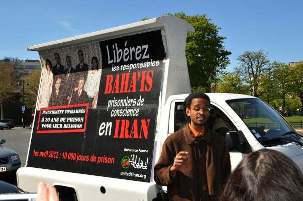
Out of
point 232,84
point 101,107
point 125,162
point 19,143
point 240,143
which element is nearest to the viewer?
point 240,143

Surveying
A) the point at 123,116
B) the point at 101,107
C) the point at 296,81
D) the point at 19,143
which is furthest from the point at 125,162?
the point at 296,81

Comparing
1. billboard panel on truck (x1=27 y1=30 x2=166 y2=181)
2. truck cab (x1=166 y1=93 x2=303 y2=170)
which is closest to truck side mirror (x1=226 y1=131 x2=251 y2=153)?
truck cab (x1=166 y1=93 x2=303 y2=170)

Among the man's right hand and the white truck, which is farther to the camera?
the white truck

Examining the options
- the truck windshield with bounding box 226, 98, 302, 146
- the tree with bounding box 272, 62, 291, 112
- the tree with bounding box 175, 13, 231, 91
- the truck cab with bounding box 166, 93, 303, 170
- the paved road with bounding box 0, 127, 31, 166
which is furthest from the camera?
the tree with bounding box 272, 62, 291, 112

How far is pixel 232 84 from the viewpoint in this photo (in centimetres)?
6881

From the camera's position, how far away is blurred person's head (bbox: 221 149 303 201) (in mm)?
1454

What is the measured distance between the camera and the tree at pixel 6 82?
7262 centimetres

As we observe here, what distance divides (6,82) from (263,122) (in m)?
70.8

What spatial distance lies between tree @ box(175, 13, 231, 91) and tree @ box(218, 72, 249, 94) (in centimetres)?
846

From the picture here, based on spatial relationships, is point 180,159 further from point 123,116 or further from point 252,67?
point 252,67

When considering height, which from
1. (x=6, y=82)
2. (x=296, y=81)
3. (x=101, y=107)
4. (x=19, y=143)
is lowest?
(x=19, y=143)

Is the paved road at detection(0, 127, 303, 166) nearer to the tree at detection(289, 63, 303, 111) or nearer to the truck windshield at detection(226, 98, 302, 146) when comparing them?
the truck windshield at detection(226, 98, 302, 146)

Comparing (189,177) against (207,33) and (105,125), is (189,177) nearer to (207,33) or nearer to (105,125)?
(105,125)

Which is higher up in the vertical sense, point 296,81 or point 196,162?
point 296,81
